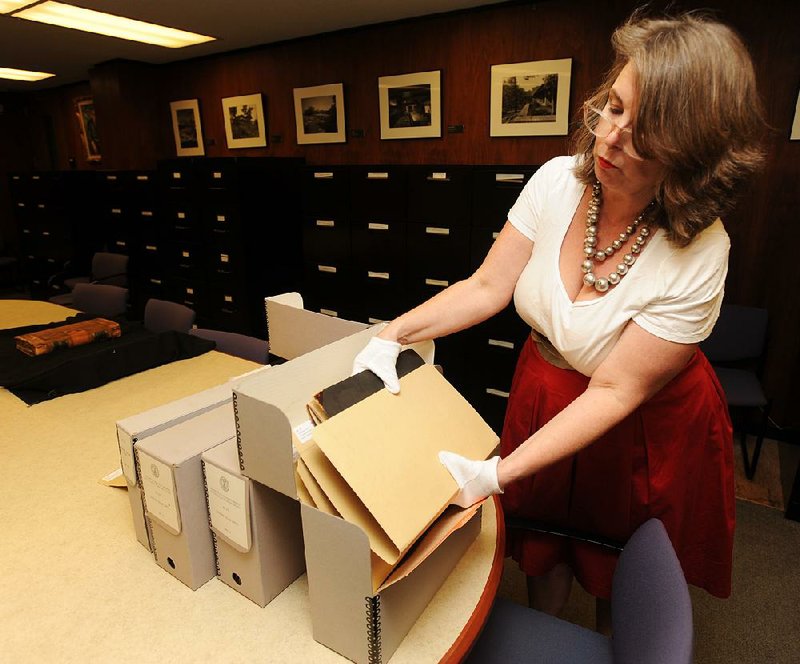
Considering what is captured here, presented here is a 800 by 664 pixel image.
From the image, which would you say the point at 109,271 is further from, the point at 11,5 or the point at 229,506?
the point at 229,506

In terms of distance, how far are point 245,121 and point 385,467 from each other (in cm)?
477

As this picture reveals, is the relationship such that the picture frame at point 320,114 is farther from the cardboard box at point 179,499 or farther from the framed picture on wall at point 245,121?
the cardboard box at point 179,499

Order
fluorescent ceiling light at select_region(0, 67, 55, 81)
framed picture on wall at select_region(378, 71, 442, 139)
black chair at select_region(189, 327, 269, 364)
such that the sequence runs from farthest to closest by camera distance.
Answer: fluorescent ceiling light at select_region(0, 67, 55, 81) < framed picture on wall at select_region(378, 71, 442, 139) < black chair at select_region(189, 327, 269, 364)

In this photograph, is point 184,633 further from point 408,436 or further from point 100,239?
point 100,239

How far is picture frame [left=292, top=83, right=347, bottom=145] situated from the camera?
4.21 m

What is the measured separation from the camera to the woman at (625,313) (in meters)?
0.92

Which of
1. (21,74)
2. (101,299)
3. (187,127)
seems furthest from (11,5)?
(21,74)

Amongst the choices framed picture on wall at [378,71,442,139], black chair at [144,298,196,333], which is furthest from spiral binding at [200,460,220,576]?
framed picture on wall at [378,71,442,139]

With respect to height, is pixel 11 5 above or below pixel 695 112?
above

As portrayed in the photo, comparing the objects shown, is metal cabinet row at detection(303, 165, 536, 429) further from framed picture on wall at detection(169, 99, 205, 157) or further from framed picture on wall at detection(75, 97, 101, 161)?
framed picture on wall at detection(75, 97, 101, 161)

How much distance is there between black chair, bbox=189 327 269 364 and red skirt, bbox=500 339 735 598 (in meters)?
1.29

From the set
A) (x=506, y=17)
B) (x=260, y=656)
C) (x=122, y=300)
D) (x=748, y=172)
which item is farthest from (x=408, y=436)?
(x=506, y=17)

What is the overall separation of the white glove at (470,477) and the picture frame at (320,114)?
3831mm

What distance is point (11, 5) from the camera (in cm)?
339
